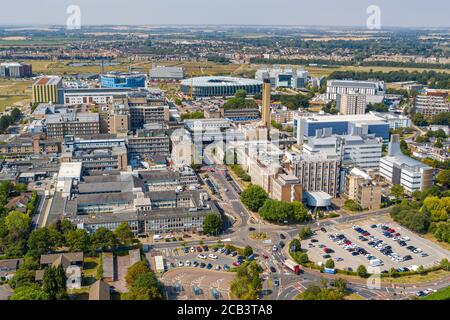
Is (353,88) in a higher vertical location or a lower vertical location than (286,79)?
lower

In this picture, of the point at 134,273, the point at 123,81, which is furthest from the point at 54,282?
the point at 123,81

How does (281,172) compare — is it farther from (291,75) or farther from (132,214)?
(291,75)

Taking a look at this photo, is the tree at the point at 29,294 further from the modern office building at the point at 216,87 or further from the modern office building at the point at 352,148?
the modern office building at the point at 216,87

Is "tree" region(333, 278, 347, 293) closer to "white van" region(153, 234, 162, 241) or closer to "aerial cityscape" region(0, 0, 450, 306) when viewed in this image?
"aerial cityscape" region(0, 0, 450, 306)

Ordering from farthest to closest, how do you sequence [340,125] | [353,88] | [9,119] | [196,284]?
[353,88] < [9,119] < [340,125] < [196,284]

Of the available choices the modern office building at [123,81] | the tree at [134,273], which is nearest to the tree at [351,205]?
the tree at [134,273]

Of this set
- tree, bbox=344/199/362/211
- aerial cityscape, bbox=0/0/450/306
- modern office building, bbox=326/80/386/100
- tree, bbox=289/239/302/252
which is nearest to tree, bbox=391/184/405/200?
aerial cityscape, bbox=0/0/450/306

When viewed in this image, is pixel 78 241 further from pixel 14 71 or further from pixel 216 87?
pixel 14 71

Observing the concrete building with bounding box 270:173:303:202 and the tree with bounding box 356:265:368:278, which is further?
the concrete building with bounding box 270:173:303:202
